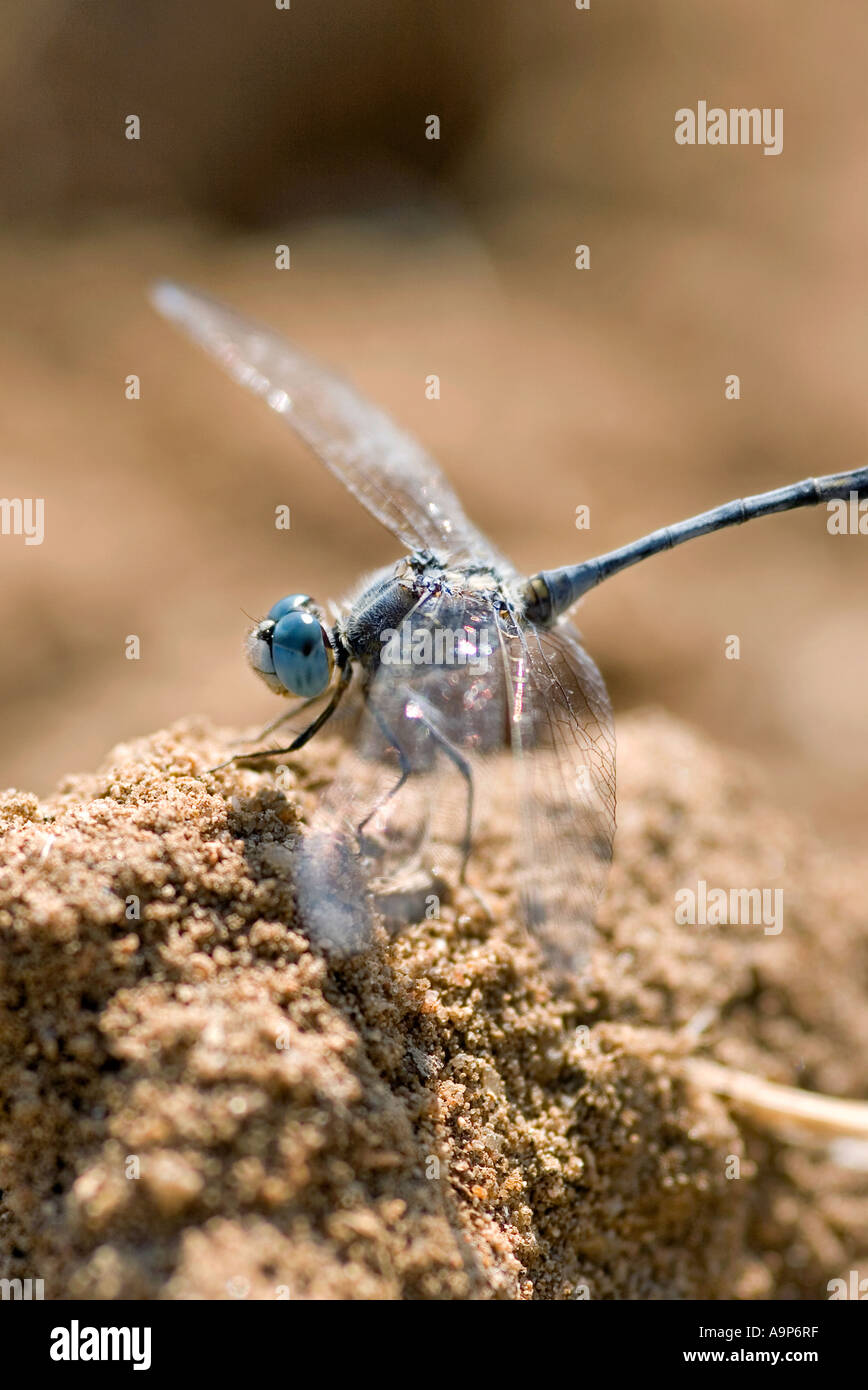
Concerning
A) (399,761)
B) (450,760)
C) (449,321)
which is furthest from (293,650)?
(449,321)

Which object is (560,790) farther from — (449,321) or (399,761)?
(449,321)

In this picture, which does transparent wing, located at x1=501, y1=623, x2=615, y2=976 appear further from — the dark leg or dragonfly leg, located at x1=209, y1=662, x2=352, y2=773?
dragonfly leg, located at x1=209, y1=662, x2=352, y2=773

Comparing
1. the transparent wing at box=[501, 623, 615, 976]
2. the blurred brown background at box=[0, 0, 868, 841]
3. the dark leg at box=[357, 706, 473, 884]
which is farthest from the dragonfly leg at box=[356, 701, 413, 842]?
the blurred brown background at box=[0, 0, 868, 841]

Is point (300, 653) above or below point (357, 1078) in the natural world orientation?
above

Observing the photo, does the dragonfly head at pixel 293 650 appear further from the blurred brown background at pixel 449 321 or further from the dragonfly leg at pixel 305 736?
the blurred brown background at pixel 449 321

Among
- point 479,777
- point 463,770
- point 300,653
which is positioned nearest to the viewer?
point 300,653
